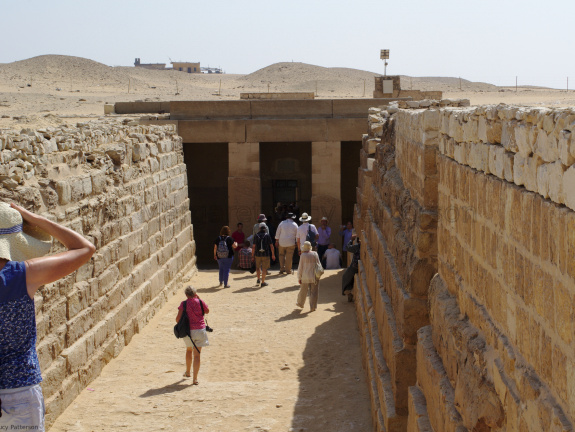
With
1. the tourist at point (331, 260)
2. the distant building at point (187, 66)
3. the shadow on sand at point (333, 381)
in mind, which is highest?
the distant building at point (187, 66)

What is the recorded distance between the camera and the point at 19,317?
362 centimetres

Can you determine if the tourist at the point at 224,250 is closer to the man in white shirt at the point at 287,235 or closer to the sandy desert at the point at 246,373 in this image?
the sandy desert at the point at 246,373

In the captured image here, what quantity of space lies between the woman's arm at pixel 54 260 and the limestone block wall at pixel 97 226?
11.9 ft

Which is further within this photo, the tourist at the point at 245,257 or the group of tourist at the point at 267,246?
the tourist at the point at 245,257

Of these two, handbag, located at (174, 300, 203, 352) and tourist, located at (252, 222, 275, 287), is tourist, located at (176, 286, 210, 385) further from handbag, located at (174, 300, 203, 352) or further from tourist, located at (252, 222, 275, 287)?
tourist, located at (252, 222, 275, 287)

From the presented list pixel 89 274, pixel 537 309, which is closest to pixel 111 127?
pixel 89 274

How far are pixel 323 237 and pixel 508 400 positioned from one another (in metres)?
13.0

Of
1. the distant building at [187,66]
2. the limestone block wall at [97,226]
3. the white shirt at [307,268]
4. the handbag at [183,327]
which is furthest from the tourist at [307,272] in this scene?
the distant building at [187,66]

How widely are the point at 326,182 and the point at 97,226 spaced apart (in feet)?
30.1

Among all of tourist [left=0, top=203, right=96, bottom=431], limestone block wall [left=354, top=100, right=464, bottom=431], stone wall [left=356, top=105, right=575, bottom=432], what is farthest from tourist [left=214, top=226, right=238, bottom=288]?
tourist [left=0, top=203, right=96, bottom=431]

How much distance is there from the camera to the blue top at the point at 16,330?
3.56 m

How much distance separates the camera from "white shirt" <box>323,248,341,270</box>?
1589 centimetres

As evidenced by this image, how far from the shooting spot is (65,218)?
850cm

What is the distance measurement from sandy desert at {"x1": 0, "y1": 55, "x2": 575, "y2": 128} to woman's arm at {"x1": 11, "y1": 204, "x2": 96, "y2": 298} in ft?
91.1
